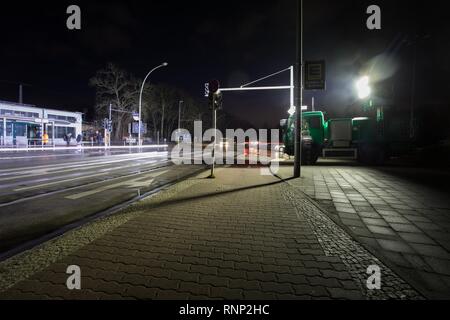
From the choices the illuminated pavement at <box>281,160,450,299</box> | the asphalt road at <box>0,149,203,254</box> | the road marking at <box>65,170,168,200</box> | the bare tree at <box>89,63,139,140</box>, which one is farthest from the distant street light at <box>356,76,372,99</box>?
the bare tree at <box>89,63,139,140</box>

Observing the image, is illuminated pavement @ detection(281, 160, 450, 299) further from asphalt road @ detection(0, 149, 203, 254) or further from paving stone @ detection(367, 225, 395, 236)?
asphalt road @ detection(0, 149, 203, 254)

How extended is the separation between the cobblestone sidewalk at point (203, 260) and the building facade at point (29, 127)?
36.2 m

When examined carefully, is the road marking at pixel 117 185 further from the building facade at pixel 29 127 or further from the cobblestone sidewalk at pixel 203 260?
the building facade at pixel 29 127

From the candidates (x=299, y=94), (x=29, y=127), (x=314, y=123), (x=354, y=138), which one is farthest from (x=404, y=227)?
(x=29, y=127)

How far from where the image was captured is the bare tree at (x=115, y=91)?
44750 millimetres

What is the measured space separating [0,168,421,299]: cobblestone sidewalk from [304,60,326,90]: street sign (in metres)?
6.74

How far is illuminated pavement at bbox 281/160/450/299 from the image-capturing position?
3438 mm

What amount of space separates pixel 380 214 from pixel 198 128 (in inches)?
2692

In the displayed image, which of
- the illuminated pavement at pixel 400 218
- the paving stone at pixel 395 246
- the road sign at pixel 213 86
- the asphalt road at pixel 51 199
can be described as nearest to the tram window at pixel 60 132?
the asphalt road at pixel 51 199

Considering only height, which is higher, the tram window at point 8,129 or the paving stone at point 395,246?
the tram window at point 8,129

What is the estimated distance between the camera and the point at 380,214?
5895mm

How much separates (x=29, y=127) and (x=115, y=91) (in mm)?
12874
